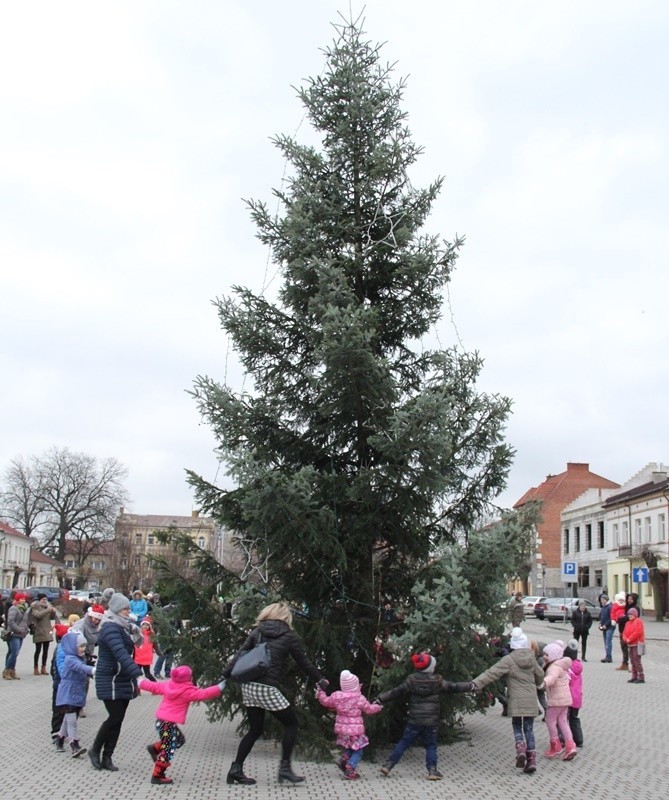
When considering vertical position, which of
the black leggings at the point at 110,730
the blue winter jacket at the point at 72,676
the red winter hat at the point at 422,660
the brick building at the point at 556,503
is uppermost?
the brick building at the point at 556,503

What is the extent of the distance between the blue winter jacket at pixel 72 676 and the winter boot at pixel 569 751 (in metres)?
5.34

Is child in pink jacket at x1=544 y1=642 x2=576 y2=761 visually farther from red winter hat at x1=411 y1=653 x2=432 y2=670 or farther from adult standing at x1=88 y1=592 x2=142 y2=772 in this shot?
adult standing at x1=88 y1=592 x2=142 y2=772

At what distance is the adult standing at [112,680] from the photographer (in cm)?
878

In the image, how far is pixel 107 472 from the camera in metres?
87.6

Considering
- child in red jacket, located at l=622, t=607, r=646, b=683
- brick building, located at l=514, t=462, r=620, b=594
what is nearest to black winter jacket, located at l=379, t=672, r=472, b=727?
child in red jacket, located at l=622, t=607, r=646, b=683

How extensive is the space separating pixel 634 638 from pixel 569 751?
8.98 meters

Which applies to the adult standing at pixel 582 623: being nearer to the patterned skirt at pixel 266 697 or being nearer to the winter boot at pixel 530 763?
the winter boot at pixel 530 763

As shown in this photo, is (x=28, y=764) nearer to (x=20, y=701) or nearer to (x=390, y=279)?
(x=20, y=701)

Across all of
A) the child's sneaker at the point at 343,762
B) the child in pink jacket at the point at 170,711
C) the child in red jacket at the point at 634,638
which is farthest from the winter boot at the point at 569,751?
the child in red jacket at the point at 634,638

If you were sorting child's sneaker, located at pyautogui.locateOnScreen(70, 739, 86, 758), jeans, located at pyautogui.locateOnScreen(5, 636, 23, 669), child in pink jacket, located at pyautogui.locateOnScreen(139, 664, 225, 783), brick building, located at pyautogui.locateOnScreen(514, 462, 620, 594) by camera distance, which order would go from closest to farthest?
Result: child in pink jacket, located at pyautogui.locateOnScreen(139, 664, 225, 783), child's sneaker, located at pyautogui.locateOnScreen(70, 739, 86, 758), jeans, located at pyautogui.locateOnScreen(5, 636, 23, 669), brick building, located at pyautogui.locateOnScreen(514, 462, 620, 594)


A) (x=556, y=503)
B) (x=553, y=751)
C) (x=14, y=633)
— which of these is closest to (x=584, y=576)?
(x=556, y=503)

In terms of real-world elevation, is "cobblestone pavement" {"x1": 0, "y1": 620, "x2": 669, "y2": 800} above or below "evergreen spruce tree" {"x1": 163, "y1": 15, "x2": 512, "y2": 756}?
below

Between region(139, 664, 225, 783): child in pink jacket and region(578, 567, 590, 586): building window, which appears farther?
region(578, 567, 590, 586): building window

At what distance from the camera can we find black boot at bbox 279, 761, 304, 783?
28.1 feet
